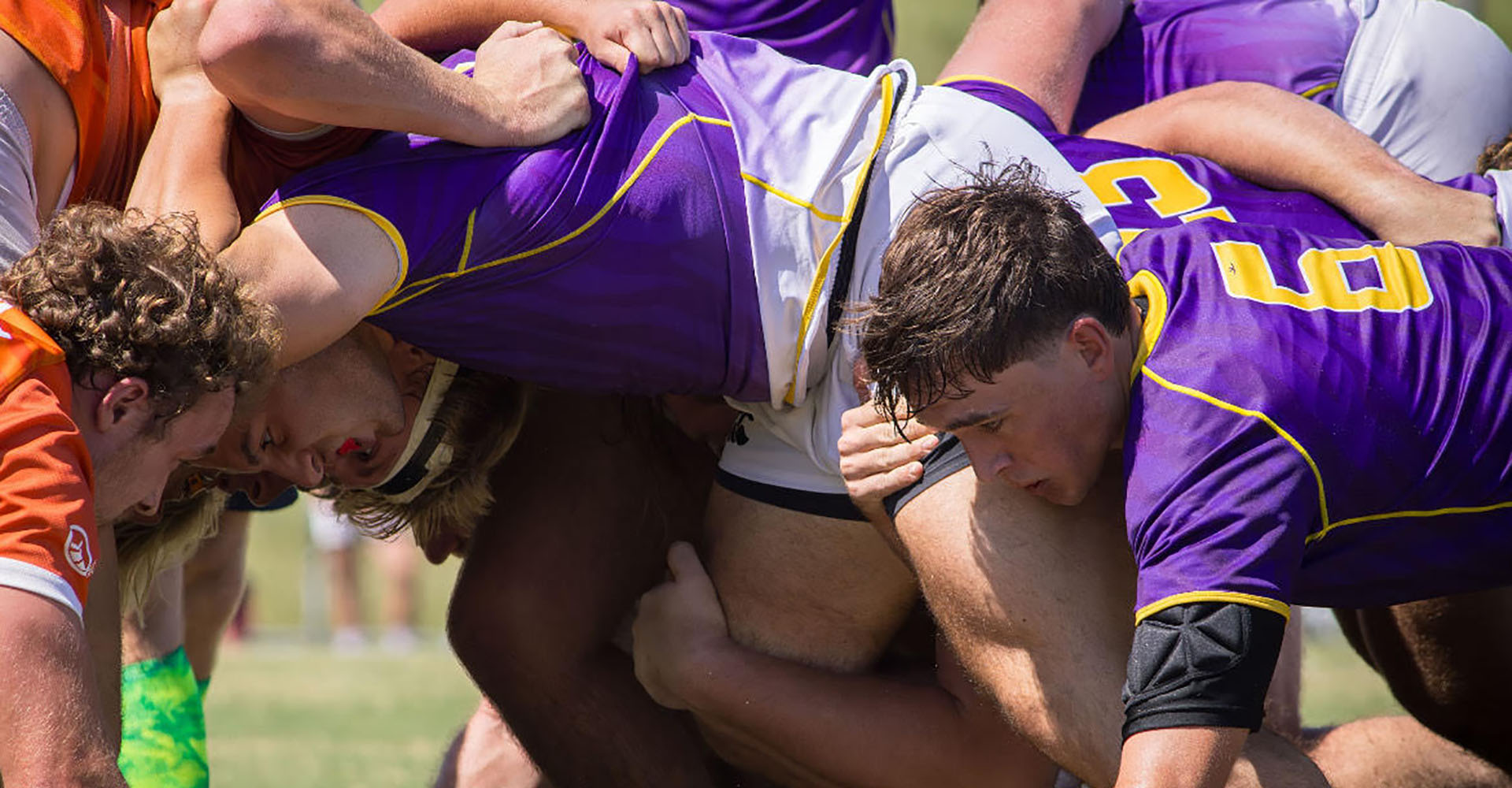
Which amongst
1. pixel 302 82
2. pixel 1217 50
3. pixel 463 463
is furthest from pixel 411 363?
pixel 1217 50

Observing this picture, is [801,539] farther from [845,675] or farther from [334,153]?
[334,153]

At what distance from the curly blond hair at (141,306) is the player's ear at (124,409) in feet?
0.05

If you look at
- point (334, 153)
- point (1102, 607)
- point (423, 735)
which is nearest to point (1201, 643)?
point (1102, 607)

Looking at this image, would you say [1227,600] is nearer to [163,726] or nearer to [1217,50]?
[1217,50]

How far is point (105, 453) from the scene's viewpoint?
2752 millimetres

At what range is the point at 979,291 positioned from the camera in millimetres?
2768

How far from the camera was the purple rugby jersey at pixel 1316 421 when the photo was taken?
2.58 meters

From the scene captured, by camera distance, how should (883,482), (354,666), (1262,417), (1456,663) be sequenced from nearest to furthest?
(1262,417) < (883,482) < (1456,663) < (354,666)

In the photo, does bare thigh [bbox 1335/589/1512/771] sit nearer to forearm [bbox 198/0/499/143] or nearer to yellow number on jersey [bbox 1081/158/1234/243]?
yellow number on jersey [bbox 1081/158/1234/243]

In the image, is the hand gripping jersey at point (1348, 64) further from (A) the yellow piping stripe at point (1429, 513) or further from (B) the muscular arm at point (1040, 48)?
(A) the yellow piping stripe at point (1429, 513)

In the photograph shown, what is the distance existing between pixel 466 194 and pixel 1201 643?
152 cm

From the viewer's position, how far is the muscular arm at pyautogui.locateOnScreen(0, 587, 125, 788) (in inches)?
92.4

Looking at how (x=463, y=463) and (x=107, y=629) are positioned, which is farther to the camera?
(x=463, y=463)

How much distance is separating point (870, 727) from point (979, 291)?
1.26 meters
